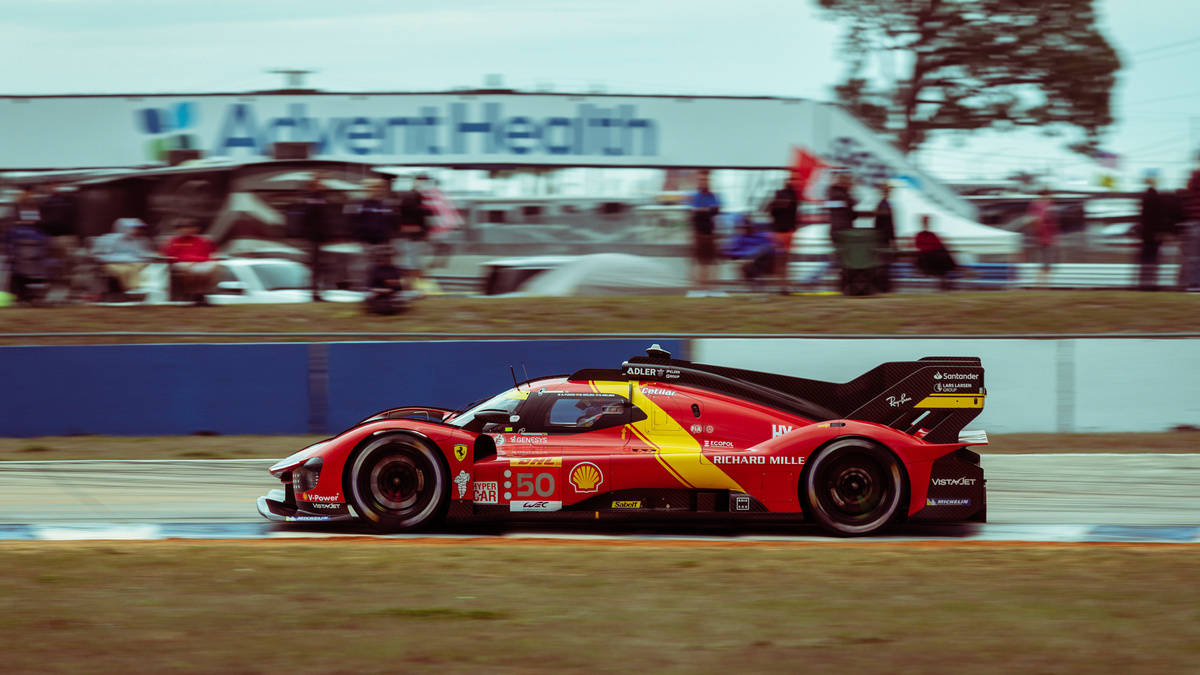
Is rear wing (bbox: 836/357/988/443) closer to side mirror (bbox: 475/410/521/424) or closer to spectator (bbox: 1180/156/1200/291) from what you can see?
side mirror (bbox: 475/410/521/424)

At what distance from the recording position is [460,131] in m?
22.5

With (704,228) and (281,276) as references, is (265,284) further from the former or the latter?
(704,228)

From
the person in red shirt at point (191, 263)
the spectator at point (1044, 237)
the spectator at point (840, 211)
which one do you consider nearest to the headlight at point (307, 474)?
the person in red shirt at point (191, 263)

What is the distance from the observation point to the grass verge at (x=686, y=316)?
16.0m

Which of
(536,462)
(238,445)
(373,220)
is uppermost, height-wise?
Result: (373,220)

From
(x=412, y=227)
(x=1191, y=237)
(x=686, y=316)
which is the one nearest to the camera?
(x=686, y=316)

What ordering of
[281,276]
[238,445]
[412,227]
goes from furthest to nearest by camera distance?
1. [281,276]
2. [412,227]
3. [238,445]

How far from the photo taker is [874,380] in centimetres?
868

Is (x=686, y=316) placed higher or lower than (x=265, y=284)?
lower

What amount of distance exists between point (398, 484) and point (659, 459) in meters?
1.66

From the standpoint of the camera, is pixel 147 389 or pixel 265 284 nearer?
pixel 147 389

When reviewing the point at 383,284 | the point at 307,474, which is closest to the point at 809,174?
the point at 383,284

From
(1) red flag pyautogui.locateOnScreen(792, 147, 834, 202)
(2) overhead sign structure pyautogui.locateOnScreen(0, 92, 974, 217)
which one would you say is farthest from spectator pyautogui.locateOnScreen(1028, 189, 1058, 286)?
(1) red flag pyautogui.locateOnScreen(792, 147, 834, 202)

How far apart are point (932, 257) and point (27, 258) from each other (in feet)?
37.9
